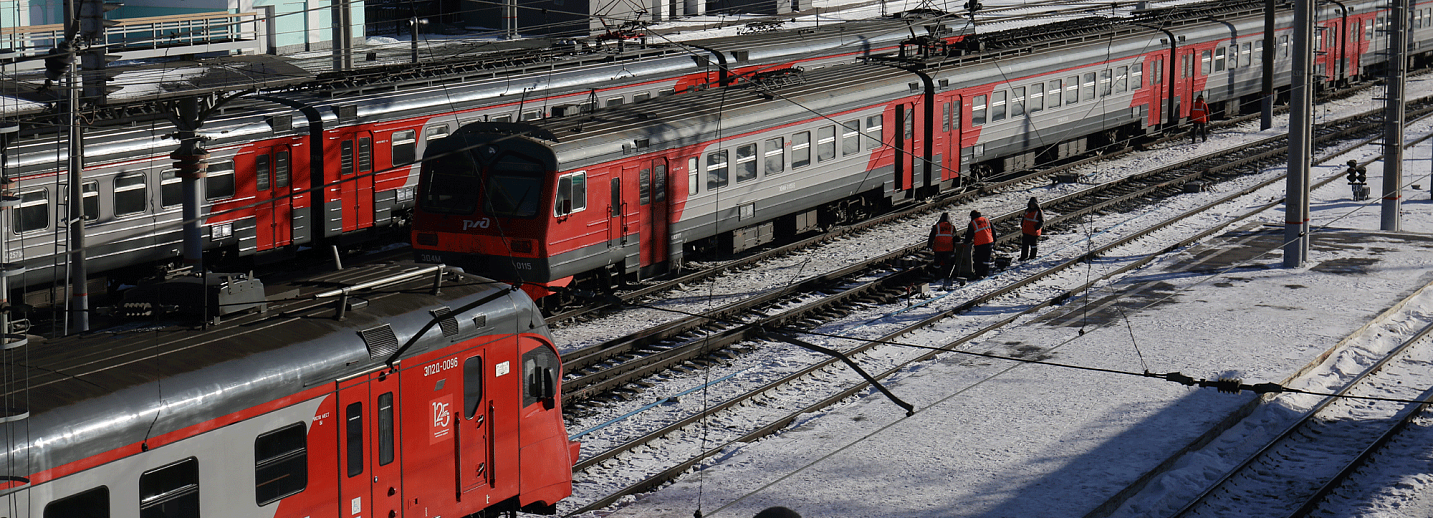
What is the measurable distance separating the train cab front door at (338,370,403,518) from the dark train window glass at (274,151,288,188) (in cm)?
1299

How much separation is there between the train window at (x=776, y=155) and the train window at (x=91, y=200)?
399 inches

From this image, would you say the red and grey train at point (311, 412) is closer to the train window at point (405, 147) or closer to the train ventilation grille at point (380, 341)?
the train ventilation grille at point (380, 341)

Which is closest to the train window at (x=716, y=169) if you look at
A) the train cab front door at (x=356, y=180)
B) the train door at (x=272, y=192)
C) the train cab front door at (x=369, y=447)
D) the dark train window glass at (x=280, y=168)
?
the train cab front door at (x=356, y=180)

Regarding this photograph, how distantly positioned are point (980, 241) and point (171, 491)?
644 inches

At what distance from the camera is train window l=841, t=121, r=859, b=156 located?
25.4 meters

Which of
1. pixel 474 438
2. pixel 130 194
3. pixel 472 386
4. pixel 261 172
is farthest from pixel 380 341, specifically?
pixel 261 172

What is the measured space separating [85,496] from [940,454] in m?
9.11

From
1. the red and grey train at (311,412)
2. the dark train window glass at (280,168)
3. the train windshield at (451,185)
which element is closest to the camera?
the red and grey train at (311,412)

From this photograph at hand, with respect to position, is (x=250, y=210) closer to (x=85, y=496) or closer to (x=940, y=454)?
(x=940, y=454)

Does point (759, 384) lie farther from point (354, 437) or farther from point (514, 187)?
point (354, 437)

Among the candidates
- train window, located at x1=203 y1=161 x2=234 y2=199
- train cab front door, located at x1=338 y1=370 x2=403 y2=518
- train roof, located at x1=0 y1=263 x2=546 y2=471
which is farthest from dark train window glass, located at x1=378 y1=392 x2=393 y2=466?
train window, located at x1=203 y1=161 x2=234 y2=199

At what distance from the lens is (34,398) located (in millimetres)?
8461

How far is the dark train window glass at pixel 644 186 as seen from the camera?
20969mm

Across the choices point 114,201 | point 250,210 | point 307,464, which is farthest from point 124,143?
point 307,464
